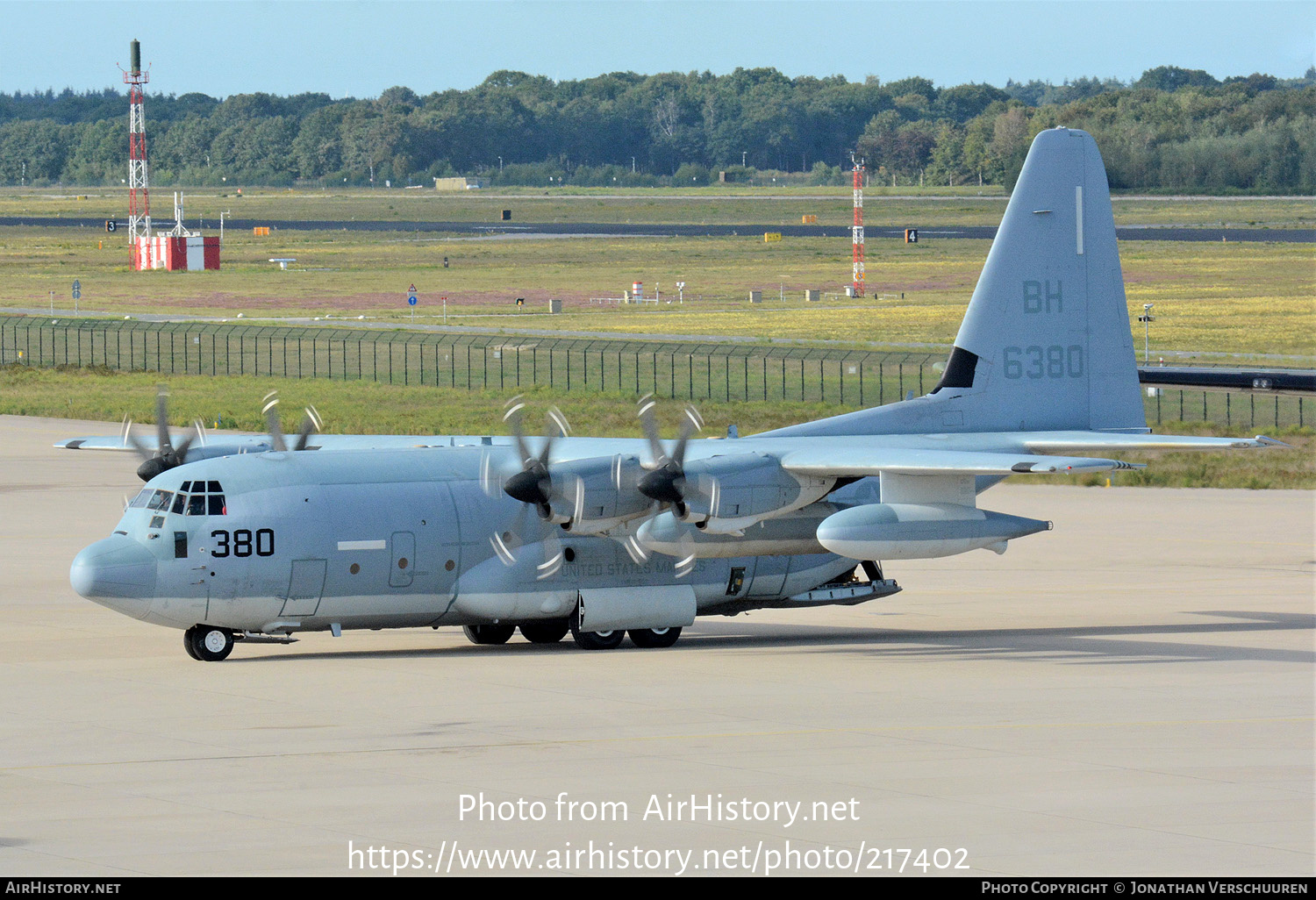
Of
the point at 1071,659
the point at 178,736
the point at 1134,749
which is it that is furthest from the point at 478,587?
the point at 1134,749

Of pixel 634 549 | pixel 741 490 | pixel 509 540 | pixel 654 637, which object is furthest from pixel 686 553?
pixel 654 637

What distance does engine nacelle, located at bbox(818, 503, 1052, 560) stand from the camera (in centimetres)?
2955

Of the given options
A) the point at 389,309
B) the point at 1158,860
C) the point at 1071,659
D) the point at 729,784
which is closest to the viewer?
the point at 1158,860

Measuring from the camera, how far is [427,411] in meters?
75.3

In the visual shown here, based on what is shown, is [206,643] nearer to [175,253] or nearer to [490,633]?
[490,633]

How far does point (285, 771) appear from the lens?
21.0 m

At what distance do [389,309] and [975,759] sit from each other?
10338 cm

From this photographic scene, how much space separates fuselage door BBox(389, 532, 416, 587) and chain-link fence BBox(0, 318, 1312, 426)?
43.7 metres

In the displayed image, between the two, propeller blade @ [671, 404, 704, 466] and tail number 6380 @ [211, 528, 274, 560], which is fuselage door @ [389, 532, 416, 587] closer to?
tail number 6380 @ [211, 528, 274, 560]

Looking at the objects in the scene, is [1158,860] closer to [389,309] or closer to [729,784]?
[729,784]

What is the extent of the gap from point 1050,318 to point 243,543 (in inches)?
660

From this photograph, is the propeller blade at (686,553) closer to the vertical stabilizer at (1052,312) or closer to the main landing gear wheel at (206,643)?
the vertical stabilizer at (1052,312)

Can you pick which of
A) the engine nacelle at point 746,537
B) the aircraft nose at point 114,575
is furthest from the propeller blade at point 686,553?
the aircraft nose at point 114,575

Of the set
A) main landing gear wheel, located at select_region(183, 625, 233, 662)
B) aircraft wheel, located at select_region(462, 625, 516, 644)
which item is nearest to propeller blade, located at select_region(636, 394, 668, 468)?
aircraft wheel, located at select_region(462, 625, 516, 644)
